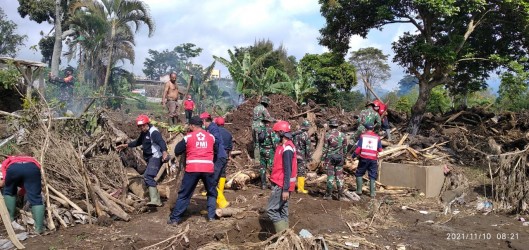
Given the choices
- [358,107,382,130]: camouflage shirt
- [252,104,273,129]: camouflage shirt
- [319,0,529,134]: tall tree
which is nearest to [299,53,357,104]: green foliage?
[319,0,529,134]: tall tree

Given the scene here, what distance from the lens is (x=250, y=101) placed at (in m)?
16.8

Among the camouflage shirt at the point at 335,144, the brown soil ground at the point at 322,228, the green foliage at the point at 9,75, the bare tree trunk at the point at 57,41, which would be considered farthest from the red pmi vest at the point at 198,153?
the bare tree trunk at the point at 57,41

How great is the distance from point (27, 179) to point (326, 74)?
18.2 m

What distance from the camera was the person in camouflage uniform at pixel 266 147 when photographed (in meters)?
9.70

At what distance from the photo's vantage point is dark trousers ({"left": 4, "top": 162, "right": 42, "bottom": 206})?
6.49 meters

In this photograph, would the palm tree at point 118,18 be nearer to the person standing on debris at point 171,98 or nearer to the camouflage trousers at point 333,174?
the person standing on debris at point 171,98

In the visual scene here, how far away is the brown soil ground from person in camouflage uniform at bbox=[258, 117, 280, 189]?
0.92 metres

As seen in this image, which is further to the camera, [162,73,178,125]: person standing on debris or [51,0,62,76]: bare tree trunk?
[51,0,62,76]: bare tree trunk

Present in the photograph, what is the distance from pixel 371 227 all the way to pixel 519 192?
3.47m

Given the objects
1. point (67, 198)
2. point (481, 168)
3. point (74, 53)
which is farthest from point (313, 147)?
point (74, 53)

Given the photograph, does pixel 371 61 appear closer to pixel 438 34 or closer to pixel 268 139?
pixel 438 34

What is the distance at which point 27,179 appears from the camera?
21.4 ft

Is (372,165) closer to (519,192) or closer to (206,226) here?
(519,192)

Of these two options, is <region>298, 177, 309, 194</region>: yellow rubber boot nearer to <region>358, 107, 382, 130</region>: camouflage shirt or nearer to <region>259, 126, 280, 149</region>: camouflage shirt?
<region>259, 126, 280, 149</region>: camouflage shirt
